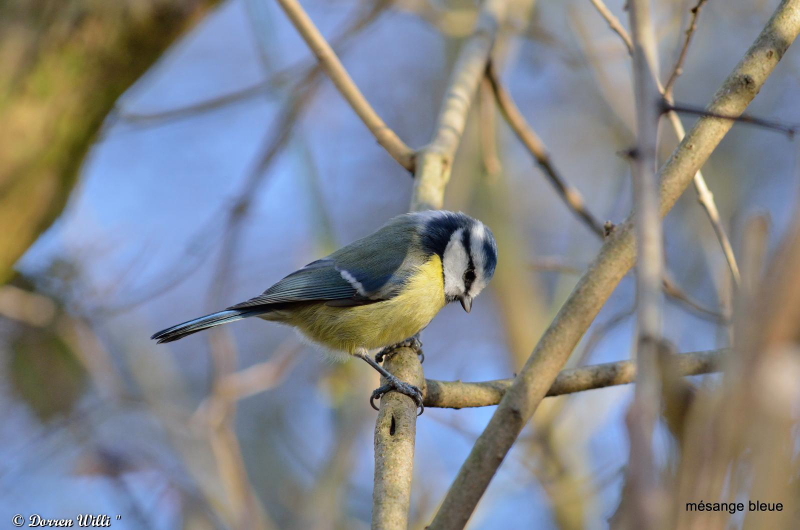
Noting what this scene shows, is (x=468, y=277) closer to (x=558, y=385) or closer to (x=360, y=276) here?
(x=360, y=276)

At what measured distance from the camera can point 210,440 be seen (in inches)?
92.0

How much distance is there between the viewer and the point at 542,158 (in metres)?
2.35

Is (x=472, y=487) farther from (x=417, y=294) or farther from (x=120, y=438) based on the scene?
(x=120, y=438)

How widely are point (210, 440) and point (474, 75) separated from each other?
1606mm

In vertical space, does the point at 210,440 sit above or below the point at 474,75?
below

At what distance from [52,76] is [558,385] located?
2.25 m

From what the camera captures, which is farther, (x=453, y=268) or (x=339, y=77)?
(x=453, y=268)

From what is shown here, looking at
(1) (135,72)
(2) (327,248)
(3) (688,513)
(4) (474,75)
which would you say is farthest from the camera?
(2) (327,248)

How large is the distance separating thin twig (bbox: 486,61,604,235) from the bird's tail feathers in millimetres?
1157

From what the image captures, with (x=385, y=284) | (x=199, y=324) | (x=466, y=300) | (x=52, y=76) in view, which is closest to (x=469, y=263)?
(x=466, y=300)

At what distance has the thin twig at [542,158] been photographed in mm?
2305

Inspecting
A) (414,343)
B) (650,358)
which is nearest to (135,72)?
(414,343)

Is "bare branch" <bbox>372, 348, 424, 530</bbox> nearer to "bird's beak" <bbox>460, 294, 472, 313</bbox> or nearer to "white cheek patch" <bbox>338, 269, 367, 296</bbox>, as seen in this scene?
"white cheek patch" <bbox>338, 269, 367, 296</bbox>

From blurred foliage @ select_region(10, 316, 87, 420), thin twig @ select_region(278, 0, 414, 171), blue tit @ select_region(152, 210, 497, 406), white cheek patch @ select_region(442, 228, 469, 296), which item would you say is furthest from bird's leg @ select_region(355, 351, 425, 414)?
blurred foliage @ select_region(10, 316, 87, 420)
